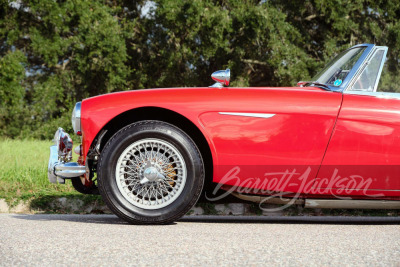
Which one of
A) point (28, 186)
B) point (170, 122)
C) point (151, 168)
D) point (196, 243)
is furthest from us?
point (28, 186)

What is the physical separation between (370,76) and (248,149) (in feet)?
3.87

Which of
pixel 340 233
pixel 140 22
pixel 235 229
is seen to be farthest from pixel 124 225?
pixel 140 22

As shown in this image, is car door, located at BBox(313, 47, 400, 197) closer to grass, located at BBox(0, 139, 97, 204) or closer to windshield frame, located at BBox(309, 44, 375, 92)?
windshield frame, located at BBox(309, 44, 375, 92)

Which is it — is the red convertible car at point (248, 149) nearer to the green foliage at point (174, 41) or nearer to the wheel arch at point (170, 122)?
the wheel arch at point (170, 122)

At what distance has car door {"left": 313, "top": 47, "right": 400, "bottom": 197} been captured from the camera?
444 centimetres

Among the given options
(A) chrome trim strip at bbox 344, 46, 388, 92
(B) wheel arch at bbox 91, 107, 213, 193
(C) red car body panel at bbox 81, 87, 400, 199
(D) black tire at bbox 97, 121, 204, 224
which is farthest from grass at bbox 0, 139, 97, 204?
(A) chrome trim strip at bbox 344, 46, 388, 92

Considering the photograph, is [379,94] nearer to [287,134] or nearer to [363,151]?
[363,151]

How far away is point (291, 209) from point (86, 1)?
1628cm

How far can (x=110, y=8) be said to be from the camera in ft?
71.3

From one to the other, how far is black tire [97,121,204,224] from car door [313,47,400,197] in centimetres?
93

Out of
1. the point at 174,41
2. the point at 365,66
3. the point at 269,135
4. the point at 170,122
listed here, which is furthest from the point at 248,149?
the point at 174,41

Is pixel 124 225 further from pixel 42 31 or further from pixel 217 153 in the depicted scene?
pixel 42 31

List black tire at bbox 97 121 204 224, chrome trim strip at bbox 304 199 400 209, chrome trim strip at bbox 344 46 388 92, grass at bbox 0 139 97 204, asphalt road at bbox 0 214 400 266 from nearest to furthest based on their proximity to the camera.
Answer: asphalt road at bbox 0 214 400 266 → black tire at bbox 97 121 204 224 → chrome trim strip at bbox 304 199 400 209 → chrome trim strip at bbox 344 46 388 92 → grass at bbox 0 139 97 204

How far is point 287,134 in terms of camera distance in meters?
4.44
